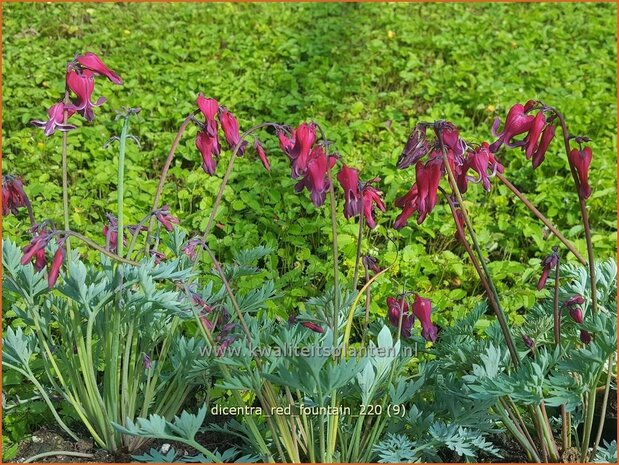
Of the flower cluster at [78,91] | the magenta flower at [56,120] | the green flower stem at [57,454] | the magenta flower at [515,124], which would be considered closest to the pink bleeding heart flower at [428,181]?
the magenta flower at [515,124]

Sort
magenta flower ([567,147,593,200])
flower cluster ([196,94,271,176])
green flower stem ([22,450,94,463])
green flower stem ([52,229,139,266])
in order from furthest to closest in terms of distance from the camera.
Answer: green flower stem ([22,450,94,463]) < flower cluster ([196,94,271,176]) < magenta flower ([567,147,593,200]) < green flower stem ([52,229,139,266])

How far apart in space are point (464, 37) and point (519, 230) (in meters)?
2.46

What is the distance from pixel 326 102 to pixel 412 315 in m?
2.56

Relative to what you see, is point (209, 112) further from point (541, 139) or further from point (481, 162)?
point (541, 139)

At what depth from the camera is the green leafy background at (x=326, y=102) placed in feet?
11.0

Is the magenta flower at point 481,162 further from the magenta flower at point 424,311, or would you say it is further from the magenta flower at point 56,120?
the magenta flower at point 56,120

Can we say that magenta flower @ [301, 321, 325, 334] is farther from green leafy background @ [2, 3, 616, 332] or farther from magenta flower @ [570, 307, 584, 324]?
green leafy background @ [2, 3, 616, 332]

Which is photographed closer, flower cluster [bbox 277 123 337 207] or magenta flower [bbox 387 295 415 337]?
flower cluster [bbox 277 123 337 207]

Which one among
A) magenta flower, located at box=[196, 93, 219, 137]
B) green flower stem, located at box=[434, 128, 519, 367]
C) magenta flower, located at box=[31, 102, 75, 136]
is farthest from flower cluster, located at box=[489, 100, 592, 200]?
magenta flower, located at box=[31, 102, 75, 136]

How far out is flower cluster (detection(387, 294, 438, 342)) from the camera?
2.10 m

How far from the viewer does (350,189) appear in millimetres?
1938

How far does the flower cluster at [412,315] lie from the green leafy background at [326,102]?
633 mm

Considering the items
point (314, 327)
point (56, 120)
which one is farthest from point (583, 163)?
point (56, 120)

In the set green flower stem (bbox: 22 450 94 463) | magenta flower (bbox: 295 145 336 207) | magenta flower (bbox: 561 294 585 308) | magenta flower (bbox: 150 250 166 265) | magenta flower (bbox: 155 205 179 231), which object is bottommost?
green flower stem (bbox: 22 450 94 463)
